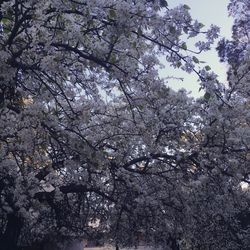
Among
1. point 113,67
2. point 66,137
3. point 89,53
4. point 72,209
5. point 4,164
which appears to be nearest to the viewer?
point 113,67

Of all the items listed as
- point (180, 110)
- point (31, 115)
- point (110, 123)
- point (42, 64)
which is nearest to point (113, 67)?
point (42, 64)

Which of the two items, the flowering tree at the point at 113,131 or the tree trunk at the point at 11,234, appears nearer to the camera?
the flowering tree at the point at 113,131

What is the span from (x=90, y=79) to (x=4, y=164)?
244 cm

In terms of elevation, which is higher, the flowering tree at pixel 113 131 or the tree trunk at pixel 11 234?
the flowering tree at pixel 113 131

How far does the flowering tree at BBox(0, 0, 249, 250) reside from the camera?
5688 mm

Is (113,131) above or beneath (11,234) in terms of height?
above

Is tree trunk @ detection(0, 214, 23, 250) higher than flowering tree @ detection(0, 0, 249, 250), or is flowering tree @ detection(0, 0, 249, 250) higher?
flowering tree @ detection(0, 0, 249, 250)

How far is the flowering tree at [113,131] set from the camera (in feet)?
18.7

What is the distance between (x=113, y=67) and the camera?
5715mm

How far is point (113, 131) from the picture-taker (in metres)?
9.89

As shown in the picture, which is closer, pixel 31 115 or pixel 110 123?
pixel 31 115

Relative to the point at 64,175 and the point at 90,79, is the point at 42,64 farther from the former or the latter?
the point at 64,175

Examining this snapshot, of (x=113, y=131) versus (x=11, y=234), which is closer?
(x=113, y=131)

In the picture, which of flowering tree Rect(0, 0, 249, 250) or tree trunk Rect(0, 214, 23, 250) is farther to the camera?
tree trunk Rect(0, 214, 23, 250)
